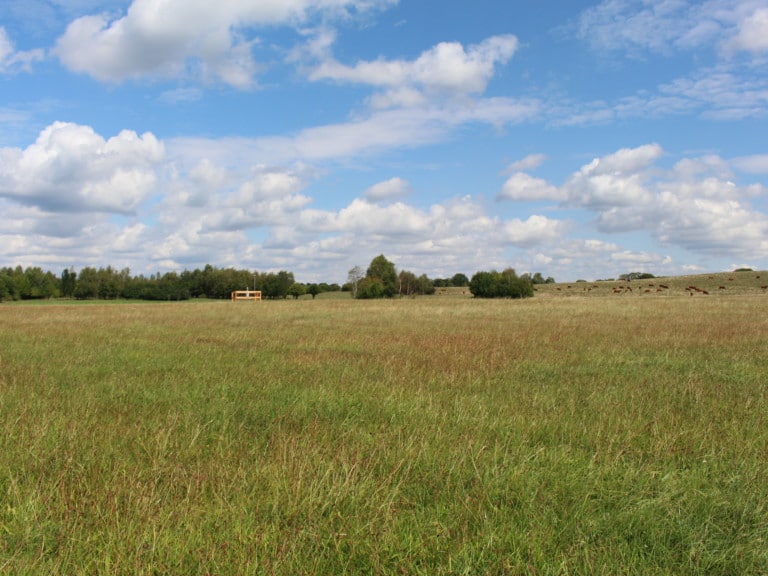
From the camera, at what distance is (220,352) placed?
12.6m

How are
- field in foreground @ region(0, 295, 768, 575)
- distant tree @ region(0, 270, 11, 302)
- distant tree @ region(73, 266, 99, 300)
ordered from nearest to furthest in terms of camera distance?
field in foreground @ region(0, 295, 768, 575) → distant tree @ region(0, 270, 11, 302) → distant tree @ region(73, 266, 99, 300)

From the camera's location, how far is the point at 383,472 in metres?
4.47

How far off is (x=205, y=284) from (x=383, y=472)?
374 ft

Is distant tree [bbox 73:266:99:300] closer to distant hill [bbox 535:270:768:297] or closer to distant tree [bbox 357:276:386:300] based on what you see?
distant tree [bbox 357:276:386:300]

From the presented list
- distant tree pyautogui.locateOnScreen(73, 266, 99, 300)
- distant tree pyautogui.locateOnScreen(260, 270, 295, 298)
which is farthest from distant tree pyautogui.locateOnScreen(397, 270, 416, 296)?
distant tree pyautogui.locateOnScreen(73, 266, 99, 300)

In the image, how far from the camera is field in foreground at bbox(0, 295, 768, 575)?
3215mm

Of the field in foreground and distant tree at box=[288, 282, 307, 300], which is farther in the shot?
distant tree at box=[288, 282, 307, 300]

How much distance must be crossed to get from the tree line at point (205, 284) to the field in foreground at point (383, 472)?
3052 inches

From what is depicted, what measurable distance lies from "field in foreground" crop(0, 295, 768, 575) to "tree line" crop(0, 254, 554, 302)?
77.5m

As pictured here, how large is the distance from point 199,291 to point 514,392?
11347cm

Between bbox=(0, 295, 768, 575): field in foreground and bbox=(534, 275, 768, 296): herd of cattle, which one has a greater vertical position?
bbox=(534, 275, 768, 296): herd of cattle

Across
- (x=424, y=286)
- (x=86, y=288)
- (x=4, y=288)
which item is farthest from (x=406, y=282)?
(x=4, y=288)

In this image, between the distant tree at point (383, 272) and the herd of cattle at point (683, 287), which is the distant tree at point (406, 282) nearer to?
the distant tree at point (383, 272)

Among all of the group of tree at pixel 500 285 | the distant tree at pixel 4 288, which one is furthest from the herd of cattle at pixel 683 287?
the distant tree at pixel 4 288
